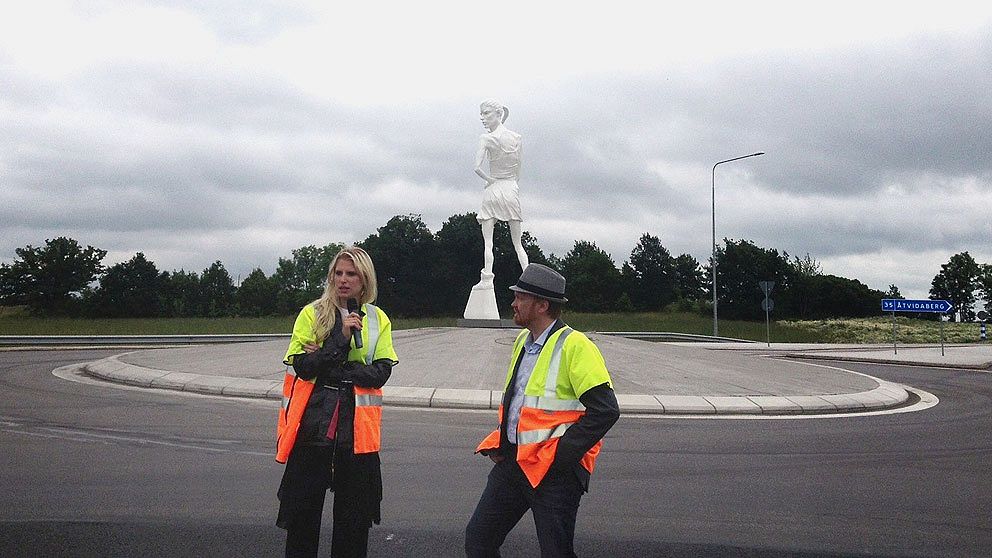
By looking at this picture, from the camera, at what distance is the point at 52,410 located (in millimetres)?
10016

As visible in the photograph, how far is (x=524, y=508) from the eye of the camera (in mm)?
3320

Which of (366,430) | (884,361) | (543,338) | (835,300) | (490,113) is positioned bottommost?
(884,361)

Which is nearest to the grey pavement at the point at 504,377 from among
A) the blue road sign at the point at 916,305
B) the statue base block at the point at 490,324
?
the statue base block at the point at 490,324

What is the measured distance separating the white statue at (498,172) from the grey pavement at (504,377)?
521 cm

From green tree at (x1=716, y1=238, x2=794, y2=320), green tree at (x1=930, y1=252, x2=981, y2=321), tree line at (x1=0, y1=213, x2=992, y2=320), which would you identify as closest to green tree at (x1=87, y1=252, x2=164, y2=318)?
tree line at (x1=0, y1=213, x2=992, y2=320)

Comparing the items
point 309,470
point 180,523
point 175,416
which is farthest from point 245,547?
point 175,416

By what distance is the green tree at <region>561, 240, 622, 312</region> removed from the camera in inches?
3059

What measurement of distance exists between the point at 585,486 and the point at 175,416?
7674 millimetres

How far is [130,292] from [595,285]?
142 feet

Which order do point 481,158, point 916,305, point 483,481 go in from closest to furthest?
point 483,481, point 481,158, point 916,305

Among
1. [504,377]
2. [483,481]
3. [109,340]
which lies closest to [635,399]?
[504,377]

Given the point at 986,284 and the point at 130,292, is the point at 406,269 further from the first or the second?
the point at 986,284

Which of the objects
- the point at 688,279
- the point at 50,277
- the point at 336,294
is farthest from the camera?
the point at 688,279

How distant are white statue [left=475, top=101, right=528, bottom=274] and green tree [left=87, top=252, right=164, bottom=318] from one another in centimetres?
4375
